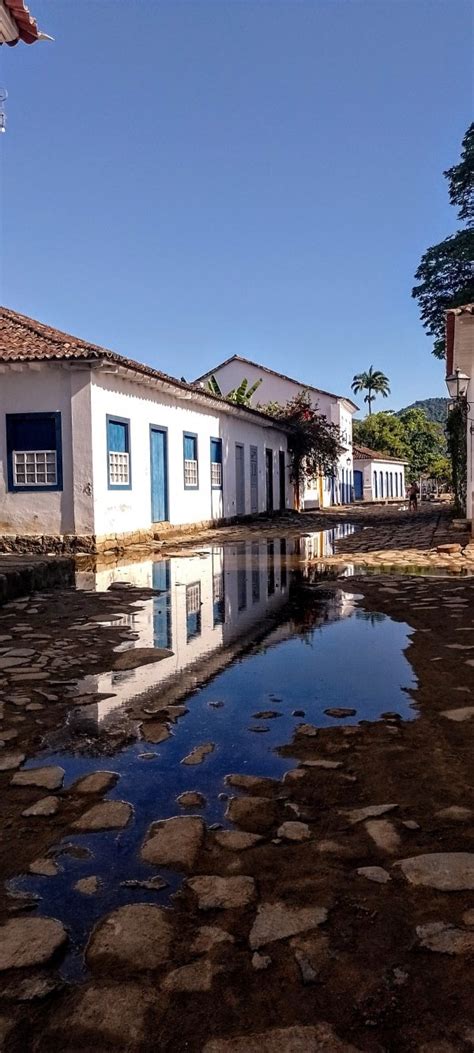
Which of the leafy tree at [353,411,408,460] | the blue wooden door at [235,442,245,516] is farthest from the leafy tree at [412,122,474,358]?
the leafy tree at [353,411,408,460]

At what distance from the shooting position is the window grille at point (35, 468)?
13508mm

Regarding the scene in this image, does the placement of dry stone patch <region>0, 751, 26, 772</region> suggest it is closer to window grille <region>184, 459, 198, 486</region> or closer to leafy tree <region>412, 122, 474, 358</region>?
window grille <region>184, 459, 198, 486</region>

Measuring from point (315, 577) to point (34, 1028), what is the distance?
7916 millimetres

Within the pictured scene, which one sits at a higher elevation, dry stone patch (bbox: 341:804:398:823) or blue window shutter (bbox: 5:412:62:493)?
blue window shutter (bbox: 5:412:62:493)

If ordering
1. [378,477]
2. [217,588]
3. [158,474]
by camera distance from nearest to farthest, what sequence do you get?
[217,588] < [158,474] < [378,477]

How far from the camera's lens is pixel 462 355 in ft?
43.4

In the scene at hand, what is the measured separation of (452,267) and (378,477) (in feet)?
94.2

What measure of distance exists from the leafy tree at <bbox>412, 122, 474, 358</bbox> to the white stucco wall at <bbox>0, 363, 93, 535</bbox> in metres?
17.8

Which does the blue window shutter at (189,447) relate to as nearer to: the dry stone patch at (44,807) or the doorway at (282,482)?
the doorway at (282,482)

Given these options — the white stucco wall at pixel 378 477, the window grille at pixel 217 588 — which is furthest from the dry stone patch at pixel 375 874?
A: the white stucco wall at pixel 378 477

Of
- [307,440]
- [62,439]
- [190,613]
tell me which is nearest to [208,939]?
[190,613]

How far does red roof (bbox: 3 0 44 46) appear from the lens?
878 cm

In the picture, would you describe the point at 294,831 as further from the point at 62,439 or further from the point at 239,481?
the point at 239,481

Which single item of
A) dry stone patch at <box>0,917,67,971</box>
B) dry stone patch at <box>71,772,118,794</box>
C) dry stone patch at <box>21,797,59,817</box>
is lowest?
dry stone patch at <box>0,917,67,971</box>
